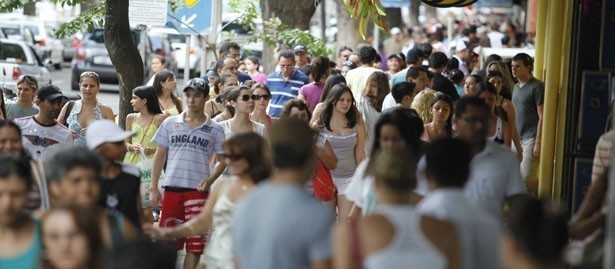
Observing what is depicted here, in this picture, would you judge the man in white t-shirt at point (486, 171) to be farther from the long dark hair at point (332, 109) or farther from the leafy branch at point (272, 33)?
the leafy branch at point (272, 33)

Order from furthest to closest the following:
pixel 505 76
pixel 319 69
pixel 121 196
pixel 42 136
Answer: pixel 319 69 < pixel 505 76 < pixel 42 136 < pixel 121 196

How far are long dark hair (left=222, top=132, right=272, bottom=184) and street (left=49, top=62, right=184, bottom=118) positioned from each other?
707 inches

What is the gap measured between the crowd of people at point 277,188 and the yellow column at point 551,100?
388mm

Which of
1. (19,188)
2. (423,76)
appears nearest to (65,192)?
(19,188)

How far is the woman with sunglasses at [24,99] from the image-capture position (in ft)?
47.0

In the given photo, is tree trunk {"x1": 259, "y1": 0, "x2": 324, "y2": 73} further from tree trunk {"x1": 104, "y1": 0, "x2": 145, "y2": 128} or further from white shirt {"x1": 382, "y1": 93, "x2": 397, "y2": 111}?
tree trunk {"x1": 104, "y1": 0, "x2": 145, "y2": 128}

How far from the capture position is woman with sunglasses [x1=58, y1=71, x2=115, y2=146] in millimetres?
13664

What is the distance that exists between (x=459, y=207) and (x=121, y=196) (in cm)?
249

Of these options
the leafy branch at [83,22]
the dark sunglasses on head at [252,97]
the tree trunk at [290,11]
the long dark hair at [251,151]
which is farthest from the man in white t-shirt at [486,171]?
the tree trunk at [290,11]

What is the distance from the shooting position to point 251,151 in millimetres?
8156

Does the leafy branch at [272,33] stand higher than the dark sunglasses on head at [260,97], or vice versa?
the leafy branch at [272,33]

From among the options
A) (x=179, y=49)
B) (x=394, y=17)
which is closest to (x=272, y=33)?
(x=179, y=49)

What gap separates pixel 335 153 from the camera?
488 inches

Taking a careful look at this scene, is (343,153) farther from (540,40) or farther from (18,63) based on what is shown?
(18,63)
